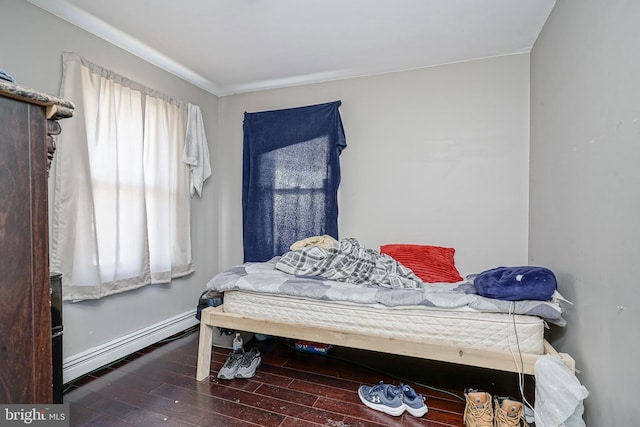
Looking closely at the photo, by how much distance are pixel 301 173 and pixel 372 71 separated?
1.17 metres

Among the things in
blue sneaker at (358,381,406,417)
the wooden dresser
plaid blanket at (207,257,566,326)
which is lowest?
blue sneaker at (358,381,406,417)

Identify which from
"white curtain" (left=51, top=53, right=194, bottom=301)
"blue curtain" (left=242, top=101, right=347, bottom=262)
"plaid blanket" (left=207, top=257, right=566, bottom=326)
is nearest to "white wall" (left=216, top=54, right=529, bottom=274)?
"blue curtain" (left=242, top=101, right=347, bottom=262)

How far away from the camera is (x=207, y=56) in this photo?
2504mm

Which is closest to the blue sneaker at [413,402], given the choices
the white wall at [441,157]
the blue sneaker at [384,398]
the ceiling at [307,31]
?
the blue sneaker at [384,398]

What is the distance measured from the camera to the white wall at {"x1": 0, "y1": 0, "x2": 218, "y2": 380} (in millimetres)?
1729

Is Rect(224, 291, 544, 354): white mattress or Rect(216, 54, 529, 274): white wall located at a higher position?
Rect(216, 54, 529, 274): white wall

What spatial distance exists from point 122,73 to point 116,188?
0.92 metres

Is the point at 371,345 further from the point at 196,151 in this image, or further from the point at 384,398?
the point at 196,151

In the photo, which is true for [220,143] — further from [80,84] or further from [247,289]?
[247,289]

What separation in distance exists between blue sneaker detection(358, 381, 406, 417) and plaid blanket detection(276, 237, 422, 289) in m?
0.60

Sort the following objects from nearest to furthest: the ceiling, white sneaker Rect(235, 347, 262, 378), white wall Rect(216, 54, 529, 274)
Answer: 1. the ceiling
2. white sneaker Rect(235, 347, 262, 378)
3. white wall Rect(216, 54, 529, 274)

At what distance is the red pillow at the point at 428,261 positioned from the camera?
219 cm

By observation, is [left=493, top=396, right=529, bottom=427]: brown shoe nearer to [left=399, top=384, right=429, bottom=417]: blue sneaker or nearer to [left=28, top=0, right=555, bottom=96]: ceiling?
[left=399, top=384, right=429, bottom=417]: blue sneaker

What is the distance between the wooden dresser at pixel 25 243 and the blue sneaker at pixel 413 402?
1601mm
